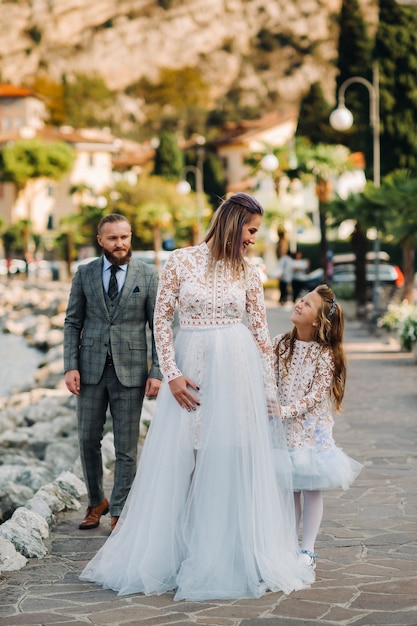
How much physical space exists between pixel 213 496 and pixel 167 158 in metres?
92.6

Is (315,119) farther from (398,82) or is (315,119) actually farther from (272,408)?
(272,408)

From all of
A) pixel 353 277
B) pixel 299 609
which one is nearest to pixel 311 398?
pixel 299 609

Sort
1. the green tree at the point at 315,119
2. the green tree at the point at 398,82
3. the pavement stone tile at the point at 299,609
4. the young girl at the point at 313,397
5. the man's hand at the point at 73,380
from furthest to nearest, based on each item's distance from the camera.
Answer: the green tree at the point at 315,119 → the green tree at the point at 398,82 → the man's hand at the point at 73,380 → the young girl at the point at 313,397 → the pavement stone tile at the point at 299,609

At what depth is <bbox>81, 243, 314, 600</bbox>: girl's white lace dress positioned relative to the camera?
5.62 metres

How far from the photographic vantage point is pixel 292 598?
5.48m

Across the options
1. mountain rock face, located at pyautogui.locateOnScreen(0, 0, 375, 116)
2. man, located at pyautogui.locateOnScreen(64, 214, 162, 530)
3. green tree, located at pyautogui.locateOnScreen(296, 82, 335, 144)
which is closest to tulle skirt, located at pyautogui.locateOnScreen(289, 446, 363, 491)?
man, located at pyautogui.locateOnScreen(64, 214, 162, 530)

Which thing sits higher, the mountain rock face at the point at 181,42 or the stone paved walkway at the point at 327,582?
the mountain rock face at the point at 181,42

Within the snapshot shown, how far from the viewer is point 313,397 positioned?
19.7 ft

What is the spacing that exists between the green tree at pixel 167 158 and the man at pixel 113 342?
3537 inches

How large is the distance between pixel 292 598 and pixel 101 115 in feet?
423

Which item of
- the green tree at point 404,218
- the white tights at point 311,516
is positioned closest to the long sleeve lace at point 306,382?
the white tights at point 311,516

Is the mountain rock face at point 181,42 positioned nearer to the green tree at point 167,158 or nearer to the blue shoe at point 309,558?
the green tree at point 167,158

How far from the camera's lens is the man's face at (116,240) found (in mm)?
6953

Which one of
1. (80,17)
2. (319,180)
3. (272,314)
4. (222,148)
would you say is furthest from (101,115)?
(272,314)
